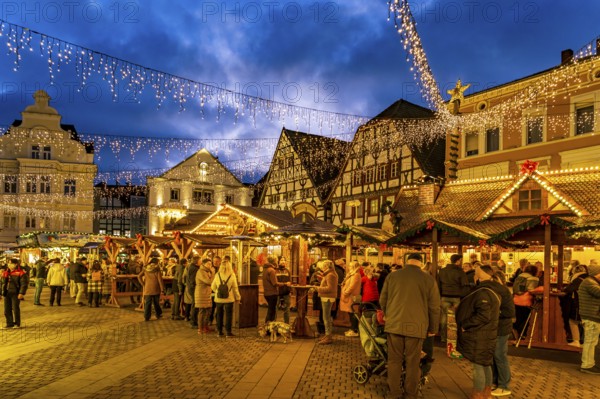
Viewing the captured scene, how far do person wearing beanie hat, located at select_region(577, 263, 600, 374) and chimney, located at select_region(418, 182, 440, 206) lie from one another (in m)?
12.6

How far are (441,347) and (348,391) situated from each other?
13.5 feet

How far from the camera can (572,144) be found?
63.7ft

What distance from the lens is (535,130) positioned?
20938mm

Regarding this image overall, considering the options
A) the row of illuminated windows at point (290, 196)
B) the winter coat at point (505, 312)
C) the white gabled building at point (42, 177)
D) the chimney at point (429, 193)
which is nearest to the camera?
the winter coat at point (505, 312)

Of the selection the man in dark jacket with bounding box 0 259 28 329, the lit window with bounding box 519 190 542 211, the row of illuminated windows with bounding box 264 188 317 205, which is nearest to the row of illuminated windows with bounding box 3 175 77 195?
the row of illuminated windows with bounding box 264 188 317 205

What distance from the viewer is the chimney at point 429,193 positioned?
21.0m

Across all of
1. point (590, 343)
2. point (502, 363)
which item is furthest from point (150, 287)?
point (590, 343)

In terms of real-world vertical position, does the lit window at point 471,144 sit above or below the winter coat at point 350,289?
above

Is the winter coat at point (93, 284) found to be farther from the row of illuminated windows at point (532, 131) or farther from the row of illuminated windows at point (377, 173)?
the row of illuminated windows at point (377, 173)

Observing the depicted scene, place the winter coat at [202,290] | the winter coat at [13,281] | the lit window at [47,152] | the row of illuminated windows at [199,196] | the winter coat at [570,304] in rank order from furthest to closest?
the row of illuminated windows at [199,196] < the lit window at [47,152] < the winter coat at [13,281] < the winter coat at [202,290] < the winter coat at [570,304]

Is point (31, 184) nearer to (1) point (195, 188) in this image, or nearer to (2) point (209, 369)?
(1) point (195, 188)

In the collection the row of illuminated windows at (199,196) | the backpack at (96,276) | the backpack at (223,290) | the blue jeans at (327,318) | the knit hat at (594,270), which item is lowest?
the backpack at (96,276)

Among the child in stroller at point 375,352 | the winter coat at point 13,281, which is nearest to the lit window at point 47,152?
the winter coat at point 13,281

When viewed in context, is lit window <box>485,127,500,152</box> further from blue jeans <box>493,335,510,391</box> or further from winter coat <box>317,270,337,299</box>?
blue jeans <box>493,335,510,391</box>
